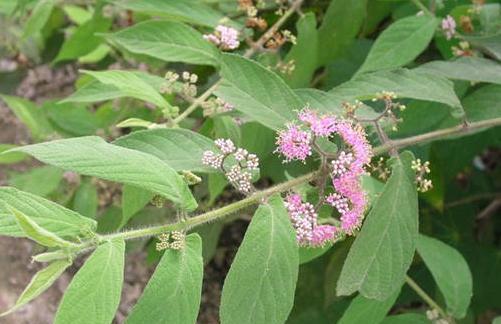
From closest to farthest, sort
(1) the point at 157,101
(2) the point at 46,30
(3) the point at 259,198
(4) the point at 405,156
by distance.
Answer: (3) the point at 259,198 < (4) the point at 405,156 < (1) the point at 157,101 < (2) the point at 46,30

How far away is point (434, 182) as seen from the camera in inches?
81.6

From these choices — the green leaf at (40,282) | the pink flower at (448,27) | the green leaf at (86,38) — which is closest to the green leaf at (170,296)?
the green leaf at (40,282)

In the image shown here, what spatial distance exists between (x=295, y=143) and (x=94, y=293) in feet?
1.33

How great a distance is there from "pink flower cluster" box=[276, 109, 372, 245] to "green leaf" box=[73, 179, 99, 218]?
828mm

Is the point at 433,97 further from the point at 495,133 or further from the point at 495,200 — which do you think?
the point at 495,200

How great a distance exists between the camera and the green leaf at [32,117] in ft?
6.64

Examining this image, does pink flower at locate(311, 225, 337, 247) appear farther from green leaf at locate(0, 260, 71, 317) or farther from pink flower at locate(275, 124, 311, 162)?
green leaf at locate(0, 260, 71, 317)

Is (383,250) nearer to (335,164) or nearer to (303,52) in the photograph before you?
(335,164)

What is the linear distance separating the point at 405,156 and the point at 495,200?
4.14ft

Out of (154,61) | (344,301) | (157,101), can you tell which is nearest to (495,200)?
(344,301)

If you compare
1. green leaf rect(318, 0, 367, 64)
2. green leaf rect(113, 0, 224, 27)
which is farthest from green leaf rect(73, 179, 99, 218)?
green leaf rect(318, 0, 367, 64)

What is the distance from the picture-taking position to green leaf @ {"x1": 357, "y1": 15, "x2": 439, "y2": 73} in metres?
1.60

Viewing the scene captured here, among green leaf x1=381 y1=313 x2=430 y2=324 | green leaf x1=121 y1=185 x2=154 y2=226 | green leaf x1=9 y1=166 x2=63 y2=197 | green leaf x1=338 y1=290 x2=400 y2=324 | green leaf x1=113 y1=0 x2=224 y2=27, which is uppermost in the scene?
green leaf x1=113 y1=0 x2=224 y2=27

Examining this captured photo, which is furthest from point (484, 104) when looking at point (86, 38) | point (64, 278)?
point (64, 278)
